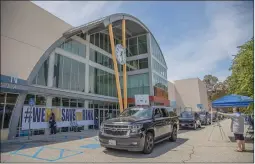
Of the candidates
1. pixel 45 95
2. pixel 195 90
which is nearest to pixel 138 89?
pixel 45 95

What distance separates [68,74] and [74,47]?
3402 mm

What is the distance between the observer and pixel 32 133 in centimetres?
1436

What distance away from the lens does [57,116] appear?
16.0m

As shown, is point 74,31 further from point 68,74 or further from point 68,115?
point 68,115

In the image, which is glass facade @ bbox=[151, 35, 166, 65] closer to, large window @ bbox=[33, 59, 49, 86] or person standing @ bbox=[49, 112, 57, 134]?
large window @ bbox=[33, 59, 49, 86]

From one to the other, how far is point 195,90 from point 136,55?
98.1ft

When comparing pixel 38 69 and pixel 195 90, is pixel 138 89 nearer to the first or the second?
pixel 38 69

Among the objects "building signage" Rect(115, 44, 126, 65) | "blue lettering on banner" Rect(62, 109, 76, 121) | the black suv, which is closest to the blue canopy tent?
the black suv

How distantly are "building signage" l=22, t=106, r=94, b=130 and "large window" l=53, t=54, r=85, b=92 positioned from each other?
262 cm

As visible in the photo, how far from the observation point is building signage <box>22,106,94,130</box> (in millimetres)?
13033

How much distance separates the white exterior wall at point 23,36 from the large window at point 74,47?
2.29 m

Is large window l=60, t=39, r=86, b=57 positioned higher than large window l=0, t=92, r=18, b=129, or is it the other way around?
large window l=60, t=39, r=86, b=57

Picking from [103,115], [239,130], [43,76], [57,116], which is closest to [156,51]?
[103,115]

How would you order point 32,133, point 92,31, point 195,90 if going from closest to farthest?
1. point 32,133
2. point 92,31
3. point 195,90
